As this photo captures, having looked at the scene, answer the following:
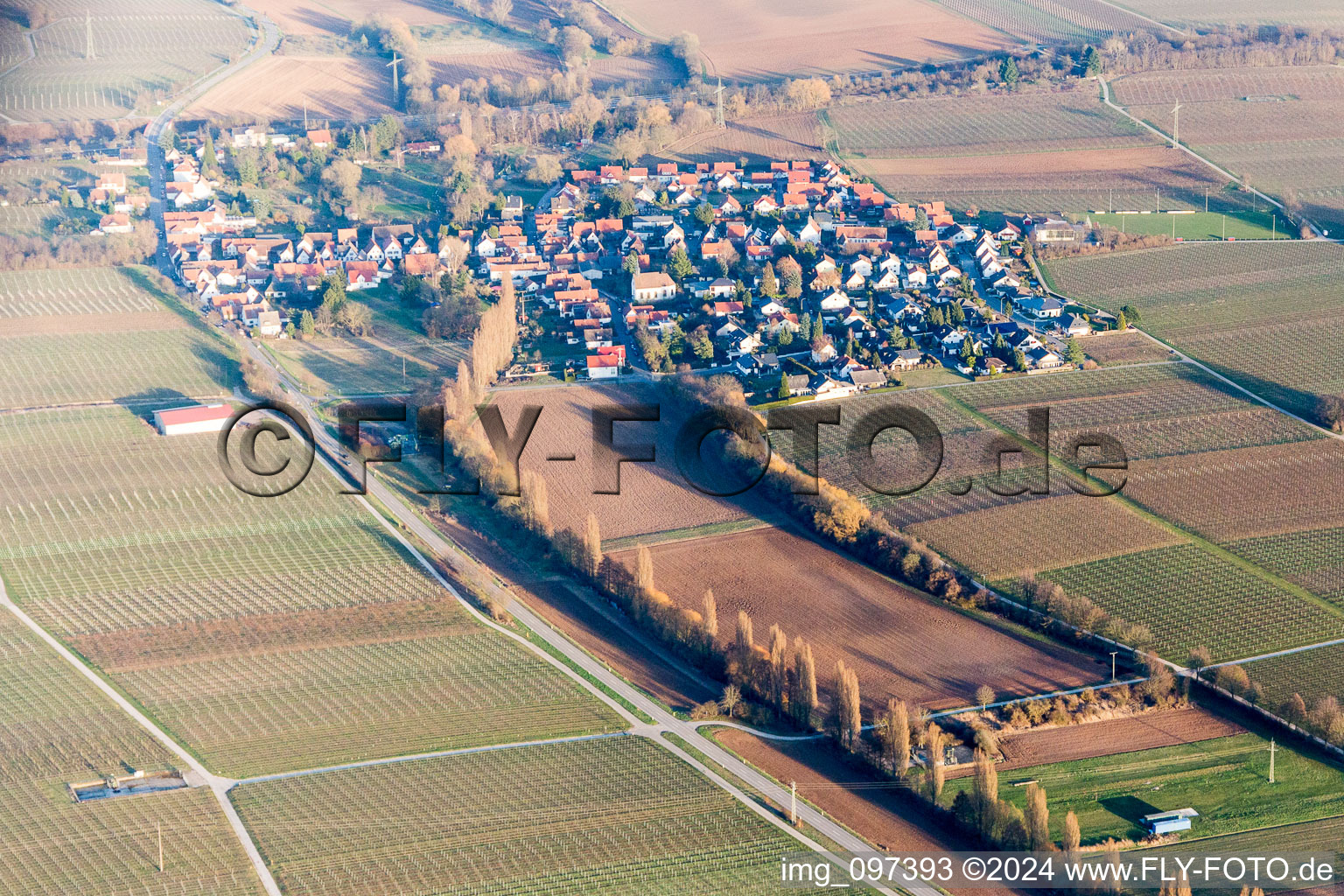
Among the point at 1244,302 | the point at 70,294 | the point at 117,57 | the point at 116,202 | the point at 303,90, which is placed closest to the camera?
the point at 1244,302

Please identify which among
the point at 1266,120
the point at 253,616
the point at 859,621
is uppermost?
the point at 1266,120

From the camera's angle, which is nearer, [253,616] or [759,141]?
[253,616]

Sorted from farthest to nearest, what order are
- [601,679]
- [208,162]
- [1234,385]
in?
[208,162], [1234,385], [601,679]

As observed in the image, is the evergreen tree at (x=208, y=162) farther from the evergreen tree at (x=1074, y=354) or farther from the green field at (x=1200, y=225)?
the evergreen tree at (x=1074, y=354)

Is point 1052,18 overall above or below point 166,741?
above

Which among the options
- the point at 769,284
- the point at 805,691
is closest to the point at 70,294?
the point at 769,284

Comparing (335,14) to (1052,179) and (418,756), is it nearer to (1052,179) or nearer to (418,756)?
(1052,179)

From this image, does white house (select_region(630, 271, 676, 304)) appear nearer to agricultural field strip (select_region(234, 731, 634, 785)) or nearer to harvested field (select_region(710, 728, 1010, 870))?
agricultural field strip (select_region(234, 731, 634, 785))
